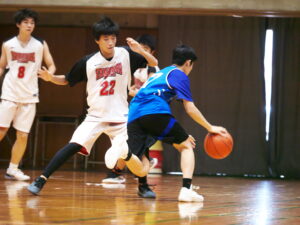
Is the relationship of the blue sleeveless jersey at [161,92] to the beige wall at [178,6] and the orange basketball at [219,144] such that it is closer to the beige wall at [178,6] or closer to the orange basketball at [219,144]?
the orange basketball at [219,144]

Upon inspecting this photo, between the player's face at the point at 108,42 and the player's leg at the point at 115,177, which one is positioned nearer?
→ the player's face at the point at 108,42

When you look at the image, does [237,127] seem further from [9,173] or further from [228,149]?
[228,149]

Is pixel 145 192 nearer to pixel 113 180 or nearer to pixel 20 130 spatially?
pixel 113 180

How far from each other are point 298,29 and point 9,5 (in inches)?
164

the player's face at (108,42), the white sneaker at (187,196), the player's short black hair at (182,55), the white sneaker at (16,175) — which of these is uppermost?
the player's face at (108,42)

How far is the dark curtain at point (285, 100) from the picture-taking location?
31.8ft

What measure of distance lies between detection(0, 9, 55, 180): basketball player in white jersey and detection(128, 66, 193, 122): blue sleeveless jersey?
92.0 inches

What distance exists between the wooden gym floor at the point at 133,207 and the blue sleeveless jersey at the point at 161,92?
0.71 meters

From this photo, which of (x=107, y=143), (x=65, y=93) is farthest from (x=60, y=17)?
(x=107, y=143)

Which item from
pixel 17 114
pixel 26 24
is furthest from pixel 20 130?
pixel 26 24

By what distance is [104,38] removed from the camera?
18.4 ft

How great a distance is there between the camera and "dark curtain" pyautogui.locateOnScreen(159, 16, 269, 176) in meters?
9.77

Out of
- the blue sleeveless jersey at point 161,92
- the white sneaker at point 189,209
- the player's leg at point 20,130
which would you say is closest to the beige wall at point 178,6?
the player's leg at point 20,130

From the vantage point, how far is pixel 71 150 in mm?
5457
